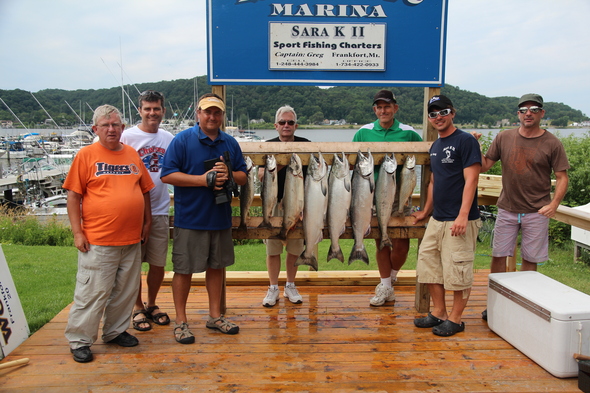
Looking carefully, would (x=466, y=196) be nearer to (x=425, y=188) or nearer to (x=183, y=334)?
(x=425, y=188)

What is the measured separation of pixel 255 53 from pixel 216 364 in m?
3.00

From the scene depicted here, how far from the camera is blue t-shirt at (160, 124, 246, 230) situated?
371 centimetres

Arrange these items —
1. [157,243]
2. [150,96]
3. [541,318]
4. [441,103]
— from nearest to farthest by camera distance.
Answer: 1. [541,318]
2. [441,103]
3. [150,96]
4. [157,243]

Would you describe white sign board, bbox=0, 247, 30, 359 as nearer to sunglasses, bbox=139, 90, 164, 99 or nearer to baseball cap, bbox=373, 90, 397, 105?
sunglasses, bbox=139, 90, 164, 99

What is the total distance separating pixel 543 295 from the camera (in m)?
3.48

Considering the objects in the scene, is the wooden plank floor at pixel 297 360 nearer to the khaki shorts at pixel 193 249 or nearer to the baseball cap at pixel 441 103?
the khaki shorts at pixel 193 249

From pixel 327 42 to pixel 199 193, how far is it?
207 centimetres

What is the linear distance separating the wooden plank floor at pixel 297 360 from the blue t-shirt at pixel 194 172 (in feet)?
3.63

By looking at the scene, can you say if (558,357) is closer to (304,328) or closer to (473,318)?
(473,318)

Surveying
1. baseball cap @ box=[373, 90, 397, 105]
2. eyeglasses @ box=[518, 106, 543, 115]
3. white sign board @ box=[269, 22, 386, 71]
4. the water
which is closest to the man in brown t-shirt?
eyeglasses @ box=[518, 106, 543, 115]

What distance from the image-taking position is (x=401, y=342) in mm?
3809

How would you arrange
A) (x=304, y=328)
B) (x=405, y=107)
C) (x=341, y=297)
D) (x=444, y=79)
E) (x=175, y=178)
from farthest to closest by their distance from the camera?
1. (x=405, y=107)
2. (x=341, y=297)
3. (x=444, y=79)
4. (x=304, y=328)
5. (x=175, y=178)

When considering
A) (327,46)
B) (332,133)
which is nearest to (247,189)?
(327,46)

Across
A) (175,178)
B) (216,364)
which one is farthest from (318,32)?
(216,364)
